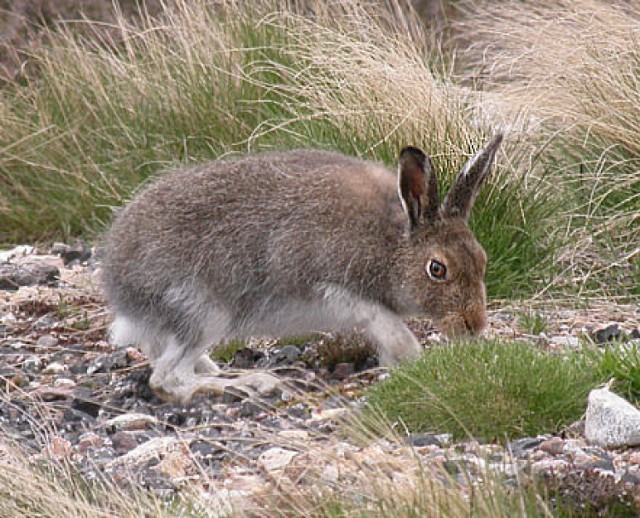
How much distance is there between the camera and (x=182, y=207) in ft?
24.2

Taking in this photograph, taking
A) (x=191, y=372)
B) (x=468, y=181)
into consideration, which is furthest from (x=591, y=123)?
(x=191, y=372)

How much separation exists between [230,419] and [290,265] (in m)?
0.83

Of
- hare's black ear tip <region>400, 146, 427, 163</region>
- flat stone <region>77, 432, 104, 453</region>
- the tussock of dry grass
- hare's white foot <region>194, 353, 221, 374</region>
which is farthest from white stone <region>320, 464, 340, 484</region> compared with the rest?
hare's white foot <region>194, 353, 221, 374</region>

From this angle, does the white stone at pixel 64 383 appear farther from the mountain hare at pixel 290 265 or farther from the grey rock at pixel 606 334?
the grey rock at pixel 606 334

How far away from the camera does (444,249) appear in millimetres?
7117

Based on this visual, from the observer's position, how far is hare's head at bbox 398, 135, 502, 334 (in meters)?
7.06

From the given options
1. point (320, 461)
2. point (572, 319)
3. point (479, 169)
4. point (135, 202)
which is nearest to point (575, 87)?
point (572, 319)

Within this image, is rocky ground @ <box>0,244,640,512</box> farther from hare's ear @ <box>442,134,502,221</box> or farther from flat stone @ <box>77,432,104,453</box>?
hare's ear @ <box>442,134,502,221</box>

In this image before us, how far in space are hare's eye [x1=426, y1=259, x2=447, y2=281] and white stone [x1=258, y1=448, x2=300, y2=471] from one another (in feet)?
4.77

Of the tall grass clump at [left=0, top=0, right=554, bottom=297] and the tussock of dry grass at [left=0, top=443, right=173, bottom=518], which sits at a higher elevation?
the tussock of dry grass at [left=0, top=443, right=173, bottom=518]

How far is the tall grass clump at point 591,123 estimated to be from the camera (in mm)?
8992

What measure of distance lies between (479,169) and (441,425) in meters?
1.52

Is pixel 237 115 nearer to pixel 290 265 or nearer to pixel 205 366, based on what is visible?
pixel 205 366

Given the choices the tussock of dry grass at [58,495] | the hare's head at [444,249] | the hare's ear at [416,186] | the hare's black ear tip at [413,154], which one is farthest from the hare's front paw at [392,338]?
the tussock of dry grass at [58,495]
